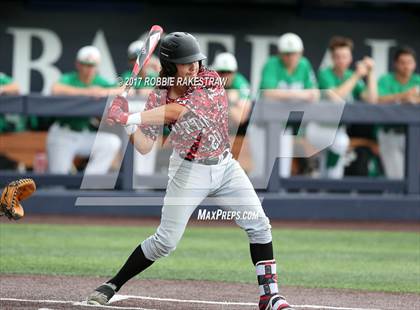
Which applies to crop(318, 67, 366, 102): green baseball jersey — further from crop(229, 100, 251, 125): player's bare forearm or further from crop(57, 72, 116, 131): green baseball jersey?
crop(57, 72, 116, 131): green baseball jersey

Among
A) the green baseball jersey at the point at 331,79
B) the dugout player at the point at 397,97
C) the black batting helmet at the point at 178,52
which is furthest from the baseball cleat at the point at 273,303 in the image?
the dugout player at the point at 397,97

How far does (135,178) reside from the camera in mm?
11398

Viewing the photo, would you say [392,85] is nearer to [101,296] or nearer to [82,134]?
[82,134]

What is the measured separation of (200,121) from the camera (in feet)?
18.7

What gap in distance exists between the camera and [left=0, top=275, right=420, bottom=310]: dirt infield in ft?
19.9

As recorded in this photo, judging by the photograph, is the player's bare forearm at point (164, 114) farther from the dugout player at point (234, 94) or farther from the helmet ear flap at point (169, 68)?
the dugout player at point (234, 94)

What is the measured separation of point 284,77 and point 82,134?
2.39m

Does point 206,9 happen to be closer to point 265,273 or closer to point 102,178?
point 102,178

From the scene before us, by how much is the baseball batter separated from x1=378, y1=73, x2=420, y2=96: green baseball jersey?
21.3 feet

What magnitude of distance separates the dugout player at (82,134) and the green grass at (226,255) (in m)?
1.06

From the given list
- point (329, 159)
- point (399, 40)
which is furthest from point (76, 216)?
point (399, 40)

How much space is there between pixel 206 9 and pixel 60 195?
374 cm

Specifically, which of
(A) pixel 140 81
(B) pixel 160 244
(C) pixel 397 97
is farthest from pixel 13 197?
(C) pixel 397 97

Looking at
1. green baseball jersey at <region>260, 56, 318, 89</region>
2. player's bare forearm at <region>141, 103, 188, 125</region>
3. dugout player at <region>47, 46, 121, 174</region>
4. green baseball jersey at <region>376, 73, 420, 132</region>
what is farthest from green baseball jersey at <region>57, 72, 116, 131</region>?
player's bare forearm at <region>141, 103, 188, 125</region>
